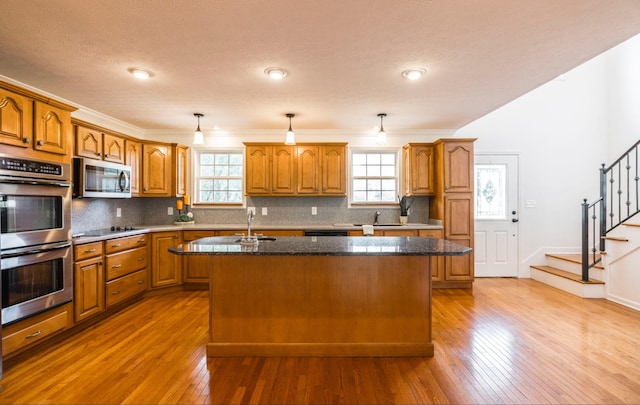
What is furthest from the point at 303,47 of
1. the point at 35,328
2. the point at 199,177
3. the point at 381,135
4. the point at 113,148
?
the point at 199,177

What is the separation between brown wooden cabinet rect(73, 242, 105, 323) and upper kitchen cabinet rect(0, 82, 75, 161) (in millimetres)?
947

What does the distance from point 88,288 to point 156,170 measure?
81.2 inches

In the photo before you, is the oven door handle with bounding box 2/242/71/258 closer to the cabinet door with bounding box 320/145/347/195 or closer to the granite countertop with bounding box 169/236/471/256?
the granite countertop with bounding box 169/236/471/256

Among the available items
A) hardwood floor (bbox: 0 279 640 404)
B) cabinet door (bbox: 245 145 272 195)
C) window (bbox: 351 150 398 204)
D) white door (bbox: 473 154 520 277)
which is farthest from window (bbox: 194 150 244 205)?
white door (bbox: 473 154 520 277)

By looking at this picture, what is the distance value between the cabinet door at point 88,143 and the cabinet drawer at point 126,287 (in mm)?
1496

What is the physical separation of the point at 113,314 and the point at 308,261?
105 inches

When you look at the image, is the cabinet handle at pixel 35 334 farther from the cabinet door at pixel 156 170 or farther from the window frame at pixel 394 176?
the window frame at pixel 394 176

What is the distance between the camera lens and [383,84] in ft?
10.3

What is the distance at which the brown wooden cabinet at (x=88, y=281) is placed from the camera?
3027mm

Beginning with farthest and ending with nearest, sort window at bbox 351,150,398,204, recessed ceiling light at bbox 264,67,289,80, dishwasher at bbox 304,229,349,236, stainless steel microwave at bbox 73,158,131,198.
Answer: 1. window at bbox 351,150,398,204
2. dishwasher at bbox 304,229,349,236
3. stainless steel microwave at bbox 73,158,131,198
4. recessed ceiling light at bbox 264,67,289,80

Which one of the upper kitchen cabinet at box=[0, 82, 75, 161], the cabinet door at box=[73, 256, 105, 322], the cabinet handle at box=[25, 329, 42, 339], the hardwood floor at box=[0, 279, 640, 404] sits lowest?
the hardwood floor at box=[0, 279, 640, 404]

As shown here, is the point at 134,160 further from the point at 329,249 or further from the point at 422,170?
the point at 422,170

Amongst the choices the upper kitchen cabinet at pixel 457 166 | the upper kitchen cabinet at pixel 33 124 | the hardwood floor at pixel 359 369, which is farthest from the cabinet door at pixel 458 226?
the upper kitchen cabinet at pixel 33 124

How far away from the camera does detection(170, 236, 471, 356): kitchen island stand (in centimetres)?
261
